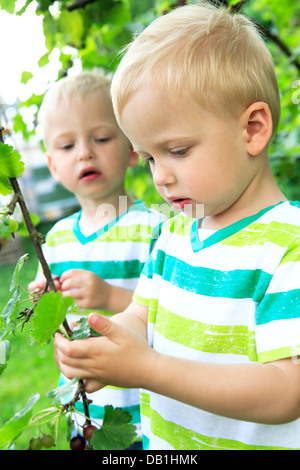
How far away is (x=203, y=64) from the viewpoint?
42.5 inches

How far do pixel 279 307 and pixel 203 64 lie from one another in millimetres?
543

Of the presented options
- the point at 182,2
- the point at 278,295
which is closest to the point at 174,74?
the point at 278,295

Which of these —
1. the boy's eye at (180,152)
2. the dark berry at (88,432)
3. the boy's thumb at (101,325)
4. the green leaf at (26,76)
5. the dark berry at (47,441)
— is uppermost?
the green leaf at (26,76)

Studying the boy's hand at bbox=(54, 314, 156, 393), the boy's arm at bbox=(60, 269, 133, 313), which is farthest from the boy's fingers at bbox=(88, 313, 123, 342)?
the boy's arm at bbox=(60, 269, 133, 313)

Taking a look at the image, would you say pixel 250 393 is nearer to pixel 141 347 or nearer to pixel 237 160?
pixel 141 347

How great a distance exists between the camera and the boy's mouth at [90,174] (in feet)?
5.74

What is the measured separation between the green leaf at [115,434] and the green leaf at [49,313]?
0.71ft

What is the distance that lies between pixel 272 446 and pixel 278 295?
37 centimetres

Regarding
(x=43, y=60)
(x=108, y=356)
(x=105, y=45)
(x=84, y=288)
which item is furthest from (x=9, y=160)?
(x=105, y=45)

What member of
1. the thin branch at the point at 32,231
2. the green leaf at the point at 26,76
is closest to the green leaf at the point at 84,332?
the thin branch at the point at 32,231

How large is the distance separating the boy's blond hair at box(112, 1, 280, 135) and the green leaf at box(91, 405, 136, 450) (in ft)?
2.19

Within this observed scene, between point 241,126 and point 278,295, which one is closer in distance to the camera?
point 278,295

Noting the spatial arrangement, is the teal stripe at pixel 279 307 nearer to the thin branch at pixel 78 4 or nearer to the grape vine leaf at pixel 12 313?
the grape vine leaf at pixel 12 313
